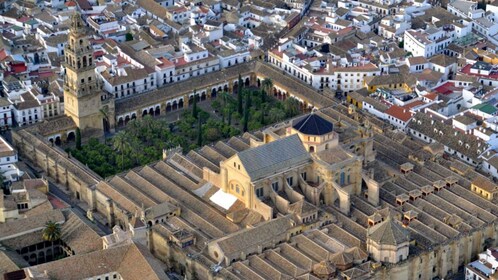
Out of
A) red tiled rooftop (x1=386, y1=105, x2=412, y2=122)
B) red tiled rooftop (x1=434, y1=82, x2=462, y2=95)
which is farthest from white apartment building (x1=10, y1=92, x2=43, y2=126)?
red tiled rooftop (x1=434, y1=82, x2=462, y2=95)

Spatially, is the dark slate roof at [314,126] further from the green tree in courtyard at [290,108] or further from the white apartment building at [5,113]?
the white apartment building at [5,113]

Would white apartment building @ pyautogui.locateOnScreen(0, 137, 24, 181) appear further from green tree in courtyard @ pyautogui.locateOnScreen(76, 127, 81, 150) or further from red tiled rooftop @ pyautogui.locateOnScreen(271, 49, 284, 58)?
red tiled rooftop @ pyautogui.locateOnScreen(271, 49, 284, 58)

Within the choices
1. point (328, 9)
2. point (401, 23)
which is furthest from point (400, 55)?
point (328, 9)

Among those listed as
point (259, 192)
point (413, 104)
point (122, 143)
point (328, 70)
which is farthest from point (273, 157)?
point (328, 70)

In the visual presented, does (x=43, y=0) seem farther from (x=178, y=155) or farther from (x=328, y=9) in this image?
(x=178, y=155)

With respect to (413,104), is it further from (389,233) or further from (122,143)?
(122,143)

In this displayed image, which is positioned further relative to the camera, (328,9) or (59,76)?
(328,9)
